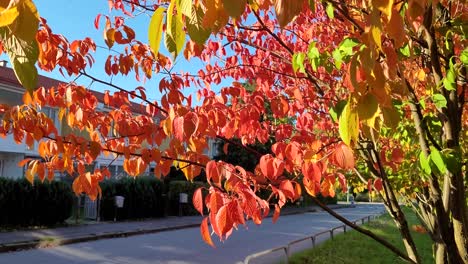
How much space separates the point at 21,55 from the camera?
3.57 feet

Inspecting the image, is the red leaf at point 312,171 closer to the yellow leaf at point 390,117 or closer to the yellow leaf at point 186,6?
the yellow leaf at point 390,117

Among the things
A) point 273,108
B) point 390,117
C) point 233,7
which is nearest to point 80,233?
point 273,108

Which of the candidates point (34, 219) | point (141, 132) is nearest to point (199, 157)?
point (141, 132)

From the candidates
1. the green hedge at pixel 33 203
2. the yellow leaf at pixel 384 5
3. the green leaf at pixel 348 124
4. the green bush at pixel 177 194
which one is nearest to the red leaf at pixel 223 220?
the green leaf at pixel 348 124

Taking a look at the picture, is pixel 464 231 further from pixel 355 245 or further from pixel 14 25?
pixel 355 245

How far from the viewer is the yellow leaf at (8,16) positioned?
3.40 feet

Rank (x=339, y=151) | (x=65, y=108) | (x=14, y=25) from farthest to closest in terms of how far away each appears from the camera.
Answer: (x=65, y=108) → (x=339, y=151) → (x=14, y=25)

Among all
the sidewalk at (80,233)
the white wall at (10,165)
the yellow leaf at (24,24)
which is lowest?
the sidewalk at (80,233)

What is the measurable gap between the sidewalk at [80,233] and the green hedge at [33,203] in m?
0.85

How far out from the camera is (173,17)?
1.36 metres

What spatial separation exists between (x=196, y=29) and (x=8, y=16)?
1.65 feet

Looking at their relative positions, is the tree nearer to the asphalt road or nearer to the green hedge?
the asphalt road

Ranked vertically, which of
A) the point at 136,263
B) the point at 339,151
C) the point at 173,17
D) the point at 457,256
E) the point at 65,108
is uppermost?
the point at 65,108

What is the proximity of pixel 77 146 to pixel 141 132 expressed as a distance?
0.48 metres
